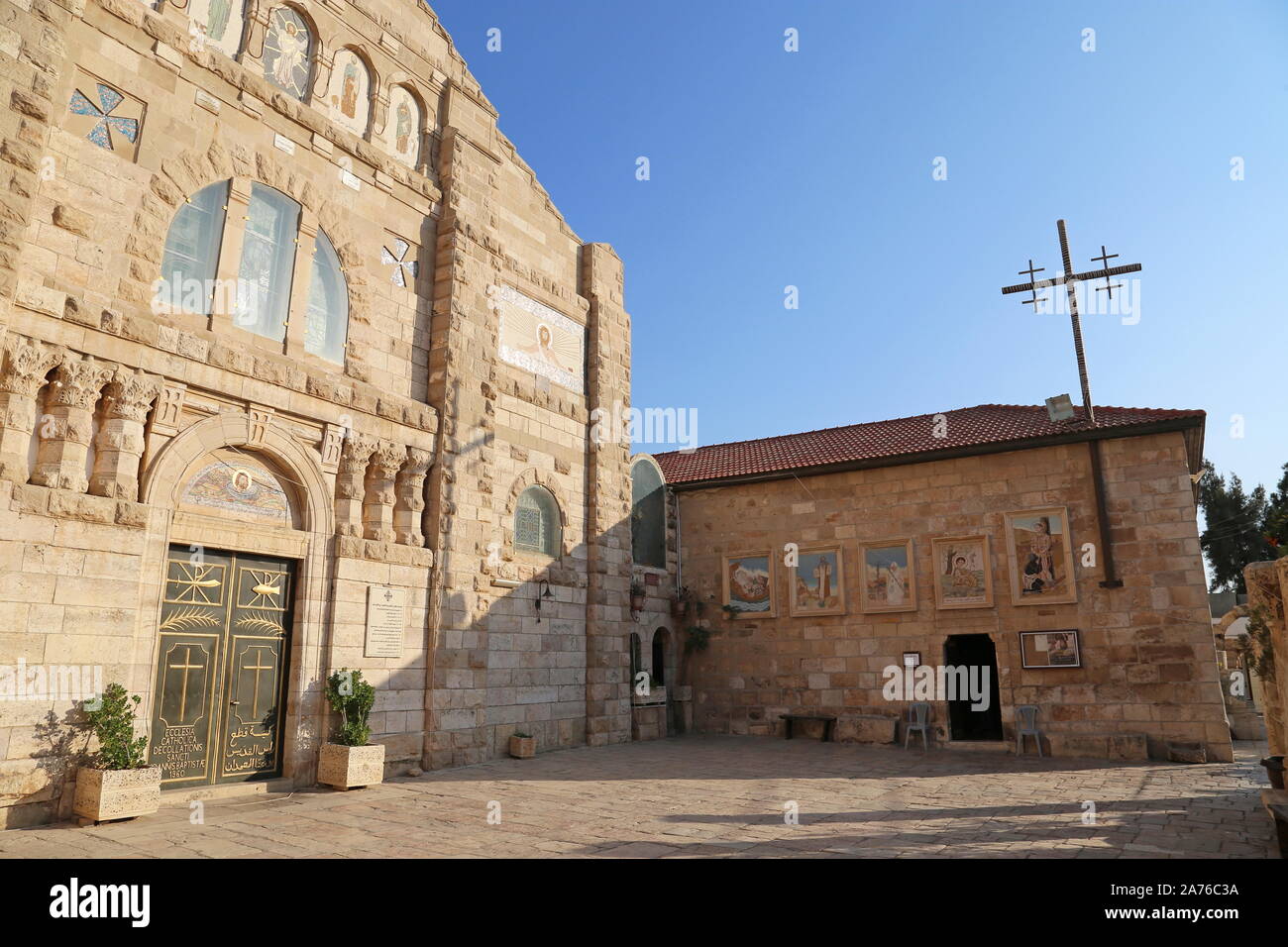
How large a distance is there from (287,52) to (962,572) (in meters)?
13.9

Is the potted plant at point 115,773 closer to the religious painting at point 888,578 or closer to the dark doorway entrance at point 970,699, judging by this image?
the religious painting at point 888,578

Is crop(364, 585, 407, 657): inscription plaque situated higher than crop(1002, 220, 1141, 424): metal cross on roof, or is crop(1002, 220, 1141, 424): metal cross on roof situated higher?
crop(1002, 220, 1141, 424): metal cross on roof

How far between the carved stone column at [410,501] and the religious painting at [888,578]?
8787 mm

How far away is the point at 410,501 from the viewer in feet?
38.5

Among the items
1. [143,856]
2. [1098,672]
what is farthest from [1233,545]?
[143,856]

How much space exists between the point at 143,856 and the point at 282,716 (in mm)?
3794

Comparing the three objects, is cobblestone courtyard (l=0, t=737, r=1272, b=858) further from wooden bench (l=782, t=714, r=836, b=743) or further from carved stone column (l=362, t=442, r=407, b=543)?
wooden bench (l=782, t=714, r=836, b=743)

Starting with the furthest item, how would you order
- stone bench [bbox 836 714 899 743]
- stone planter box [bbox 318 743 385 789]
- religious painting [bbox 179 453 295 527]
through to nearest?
1. stone bench [bbox 836 714 899 743]
2. stone planter box [bbox 318 743 385 789]
3. religious painting [bbox 179 453 295 527]

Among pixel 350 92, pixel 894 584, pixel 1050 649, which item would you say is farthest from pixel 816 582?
pixel 350 92

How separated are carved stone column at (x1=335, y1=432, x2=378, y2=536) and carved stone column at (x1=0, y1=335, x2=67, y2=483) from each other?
358cm

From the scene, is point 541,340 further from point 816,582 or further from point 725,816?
point 725,816

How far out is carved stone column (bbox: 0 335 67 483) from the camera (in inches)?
302

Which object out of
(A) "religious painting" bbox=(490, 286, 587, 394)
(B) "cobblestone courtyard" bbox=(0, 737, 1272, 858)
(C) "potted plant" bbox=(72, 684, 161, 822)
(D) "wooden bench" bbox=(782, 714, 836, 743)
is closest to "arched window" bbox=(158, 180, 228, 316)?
(C) "potted plant" bbox=(72, 684, 161, 822)

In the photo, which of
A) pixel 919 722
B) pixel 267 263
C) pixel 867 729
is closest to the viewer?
pixel 267 263
